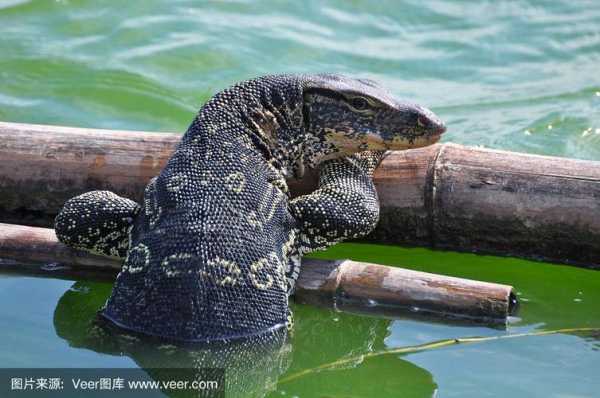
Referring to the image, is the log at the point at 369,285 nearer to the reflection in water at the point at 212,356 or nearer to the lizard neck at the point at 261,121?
the reflection in water at the point at 212,356

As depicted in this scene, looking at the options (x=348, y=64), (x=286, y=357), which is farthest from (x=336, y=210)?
(x=348, y=64)

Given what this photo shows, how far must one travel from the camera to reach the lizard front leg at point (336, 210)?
7.42 metres

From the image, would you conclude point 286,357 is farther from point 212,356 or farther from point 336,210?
point 336,210

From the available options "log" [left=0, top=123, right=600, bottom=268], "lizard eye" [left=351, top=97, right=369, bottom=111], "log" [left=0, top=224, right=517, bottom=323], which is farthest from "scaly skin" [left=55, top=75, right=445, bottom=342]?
"log" [left=0, top=123, right=600, bottom=268]

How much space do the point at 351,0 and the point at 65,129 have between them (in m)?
8.59

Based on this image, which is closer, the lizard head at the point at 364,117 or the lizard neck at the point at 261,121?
the lizard neck at the point at 261,121

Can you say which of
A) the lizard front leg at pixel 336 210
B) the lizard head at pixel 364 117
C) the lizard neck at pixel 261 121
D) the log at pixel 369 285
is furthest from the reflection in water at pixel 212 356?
the lizard head at pixel 364 117

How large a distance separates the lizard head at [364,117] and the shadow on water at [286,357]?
117 centimetres

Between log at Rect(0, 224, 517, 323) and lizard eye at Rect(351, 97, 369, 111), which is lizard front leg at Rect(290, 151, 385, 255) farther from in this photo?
lizard eye at Rect(351, 97, 369, 111)

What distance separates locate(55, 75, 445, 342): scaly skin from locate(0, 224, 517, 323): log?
208 millimetres

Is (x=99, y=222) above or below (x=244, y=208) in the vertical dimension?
below

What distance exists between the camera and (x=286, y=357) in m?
6.75

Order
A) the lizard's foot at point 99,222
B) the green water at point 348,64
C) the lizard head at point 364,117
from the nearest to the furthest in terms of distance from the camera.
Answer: the lizard's foot at point 99,222
the lizard head at point 364,117
the green water at point 348,64

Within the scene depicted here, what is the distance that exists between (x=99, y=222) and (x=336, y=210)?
1.51 m
